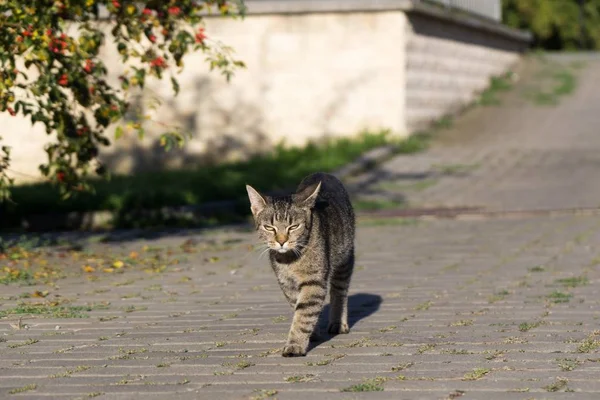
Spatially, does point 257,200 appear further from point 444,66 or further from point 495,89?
point 495,89

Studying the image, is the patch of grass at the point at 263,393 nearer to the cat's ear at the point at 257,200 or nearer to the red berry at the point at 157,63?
the cat's ear at the point at 257,200

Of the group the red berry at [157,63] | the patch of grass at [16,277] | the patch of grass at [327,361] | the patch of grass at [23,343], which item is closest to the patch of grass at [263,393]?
the patch of grass at [327,361]

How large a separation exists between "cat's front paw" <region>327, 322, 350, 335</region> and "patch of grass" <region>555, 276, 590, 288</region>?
2628 millimetres

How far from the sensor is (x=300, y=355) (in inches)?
276

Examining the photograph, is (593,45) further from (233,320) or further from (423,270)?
(233,320)

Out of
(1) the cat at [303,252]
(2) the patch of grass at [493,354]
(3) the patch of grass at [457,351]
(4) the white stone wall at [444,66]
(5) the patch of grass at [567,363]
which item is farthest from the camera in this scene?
(4) the white stone wall at [444,66]

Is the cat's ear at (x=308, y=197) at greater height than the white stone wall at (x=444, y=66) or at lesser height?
lesser

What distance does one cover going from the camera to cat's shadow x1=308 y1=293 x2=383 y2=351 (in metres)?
7.94

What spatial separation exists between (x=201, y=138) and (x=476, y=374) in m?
15.9

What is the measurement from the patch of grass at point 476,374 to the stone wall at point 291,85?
15532 millimetres

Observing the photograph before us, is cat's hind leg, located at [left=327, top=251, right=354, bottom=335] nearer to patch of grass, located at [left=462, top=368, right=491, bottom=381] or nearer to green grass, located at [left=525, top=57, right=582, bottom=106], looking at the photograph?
patch of grass, located at [left=462, top=368, right=491, bottom=381]

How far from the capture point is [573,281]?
995 centimetres

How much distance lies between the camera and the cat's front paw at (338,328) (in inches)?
313

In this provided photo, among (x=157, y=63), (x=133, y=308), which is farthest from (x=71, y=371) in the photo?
(x=157, y=63)
